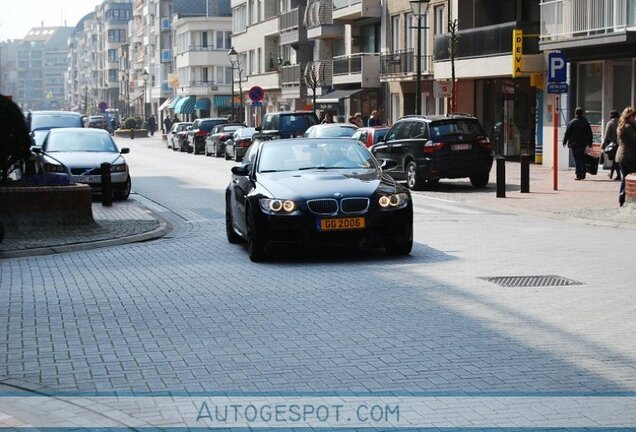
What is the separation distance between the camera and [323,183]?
14703mm

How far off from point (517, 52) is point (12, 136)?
2355cm

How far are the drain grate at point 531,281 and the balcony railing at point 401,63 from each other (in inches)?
1488

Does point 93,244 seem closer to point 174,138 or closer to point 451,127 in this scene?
point 451,127

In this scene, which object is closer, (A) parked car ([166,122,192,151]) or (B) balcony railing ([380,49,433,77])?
(B) balcony railing ([380,49,433,77])

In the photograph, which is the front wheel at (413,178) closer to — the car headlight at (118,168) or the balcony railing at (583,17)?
the car headlight at (118,168)

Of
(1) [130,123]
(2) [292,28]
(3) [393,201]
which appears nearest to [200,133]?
(2) [292,28]

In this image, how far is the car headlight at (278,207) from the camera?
46.6 ft

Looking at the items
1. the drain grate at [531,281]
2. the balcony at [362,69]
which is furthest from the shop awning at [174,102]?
the drain grate at [531,281]

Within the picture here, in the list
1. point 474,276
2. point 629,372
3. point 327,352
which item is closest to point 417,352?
point 327,352

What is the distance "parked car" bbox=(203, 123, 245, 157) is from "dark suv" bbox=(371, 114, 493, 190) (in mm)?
24706

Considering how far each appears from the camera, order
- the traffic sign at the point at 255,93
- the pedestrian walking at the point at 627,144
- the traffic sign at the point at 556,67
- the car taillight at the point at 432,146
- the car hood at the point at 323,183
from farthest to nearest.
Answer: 1. the traffic sign at the point at 255,93
2. the car taillight at the point at 432,146
3. the traffic sign at the point at 556,67
4. the pedestrian walking at the point at 627,144
5. the car hood at the point at 323,183

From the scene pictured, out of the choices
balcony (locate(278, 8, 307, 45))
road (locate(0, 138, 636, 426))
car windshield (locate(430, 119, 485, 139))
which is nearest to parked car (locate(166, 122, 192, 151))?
balcony (locate(278, 8, 307, 45))

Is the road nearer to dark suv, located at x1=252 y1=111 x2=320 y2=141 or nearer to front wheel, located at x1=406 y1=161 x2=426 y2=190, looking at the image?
front wheel, located at x1=406 y1=161 x2=426 y2=190

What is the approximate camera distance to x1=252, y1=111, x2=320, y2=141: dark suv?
4397 cm
